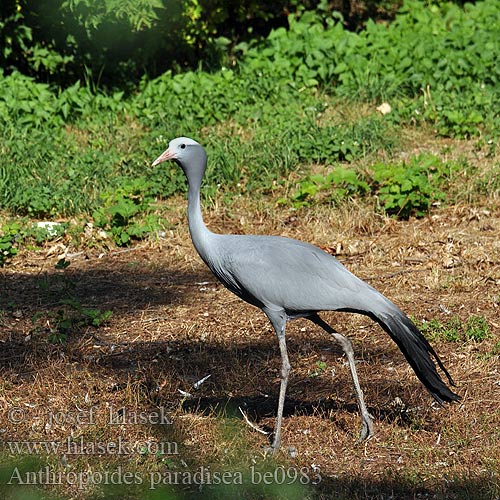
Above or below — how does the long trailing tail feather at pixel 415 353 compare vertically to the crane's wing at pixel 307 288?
below

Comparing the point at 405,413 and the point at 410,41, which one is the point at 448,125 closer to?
the point at 410,41

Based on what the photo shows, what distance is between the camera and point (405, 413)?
5434mm

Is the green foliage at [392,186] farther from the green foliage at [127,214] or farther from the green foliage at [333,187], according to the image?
the green foliage at [127,214]

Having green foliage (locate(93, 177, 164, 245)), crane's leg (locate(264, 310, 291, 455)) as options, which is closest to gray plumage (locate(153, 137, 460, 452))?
crane's leg (locate(264, 310, 291, 455))

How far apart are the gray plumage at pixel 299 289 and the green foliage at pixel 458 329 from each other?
1.14 metres

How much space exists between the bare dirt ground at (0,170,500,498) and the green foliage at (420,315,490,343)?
63mm

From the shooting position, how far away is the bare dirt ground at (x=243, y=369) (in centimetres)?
495

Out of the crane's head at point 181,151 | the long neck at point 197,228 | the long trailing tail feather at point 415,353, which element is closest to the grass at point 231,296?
the long trailing tail feather at point 415,353

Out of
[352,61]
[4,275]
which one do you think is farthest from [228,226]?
[352,61]

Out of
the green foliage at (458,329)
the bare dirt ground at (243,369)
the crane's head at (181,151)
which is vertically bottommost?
the bare dirt ground at (243,369)

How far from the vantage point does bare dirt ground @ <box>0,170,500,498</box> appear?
4953 mm

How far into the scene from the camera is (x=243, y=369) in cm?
604

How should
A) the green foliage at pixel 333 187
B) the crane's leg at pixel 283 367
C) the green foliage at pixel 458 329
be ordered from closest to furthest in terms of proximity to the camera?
1. the crane's leg at pixel 283 367
2. the green foliage at pixel 458 329
3. the green foliage at pixel 333 187

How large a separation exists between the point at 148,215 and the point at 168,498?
3.92 m
